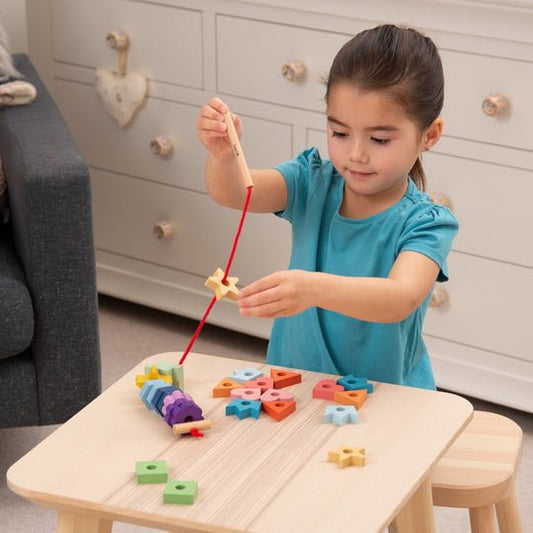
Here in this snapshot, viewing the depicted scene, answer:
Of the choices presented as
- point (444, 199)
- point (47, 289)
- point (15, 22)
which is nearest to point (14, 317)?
point (47, 289)

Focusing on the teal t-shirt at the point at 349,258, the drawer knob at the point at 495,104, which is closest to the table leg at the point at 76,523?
the teal t-shirt at the point at 349,258

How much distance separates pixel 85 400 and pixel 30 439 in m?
0.23

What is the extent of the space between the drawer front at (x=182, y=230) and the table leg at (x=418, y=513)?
122cm

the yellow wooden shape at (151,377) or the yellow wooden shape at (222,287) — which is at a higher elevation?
the yellow wooden shape at (222,287)

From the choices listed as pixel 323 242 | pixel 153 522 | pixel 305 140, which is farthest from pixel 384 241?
pixel 305 140

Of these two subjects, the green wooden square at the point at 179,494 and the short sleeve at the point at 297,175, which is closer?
the green wooden square at the point at 179,494

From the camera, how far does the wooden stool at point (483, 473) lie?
4.63ft

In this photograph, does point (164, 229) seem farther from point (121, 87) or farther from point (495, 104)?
point (495, 104)

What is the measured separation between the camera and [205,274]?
2.60m

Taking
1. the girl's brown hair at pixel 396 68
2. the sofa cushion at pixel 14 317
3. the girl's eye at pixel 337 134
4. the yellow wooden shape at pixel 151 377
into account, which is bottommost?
the sofa cushion at pixel 14 317

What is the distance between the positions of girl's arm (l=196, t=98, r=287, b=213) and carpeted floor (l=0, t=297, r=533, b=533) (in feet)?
2.32

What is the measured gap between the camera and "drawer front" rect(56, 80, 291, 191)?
93.6 inches

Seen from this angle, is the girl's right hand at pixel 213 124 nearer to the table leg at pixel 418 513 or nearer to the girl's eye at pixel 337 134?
the girl's eye at pixel 337 134

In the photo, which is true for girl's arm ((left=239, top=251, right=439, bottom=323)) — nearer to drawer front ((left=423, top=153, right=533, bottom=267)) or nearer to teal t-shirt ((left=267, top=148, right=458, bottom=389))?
teal t-shirt ((left=267, top=148, right=458, bottom=389))
